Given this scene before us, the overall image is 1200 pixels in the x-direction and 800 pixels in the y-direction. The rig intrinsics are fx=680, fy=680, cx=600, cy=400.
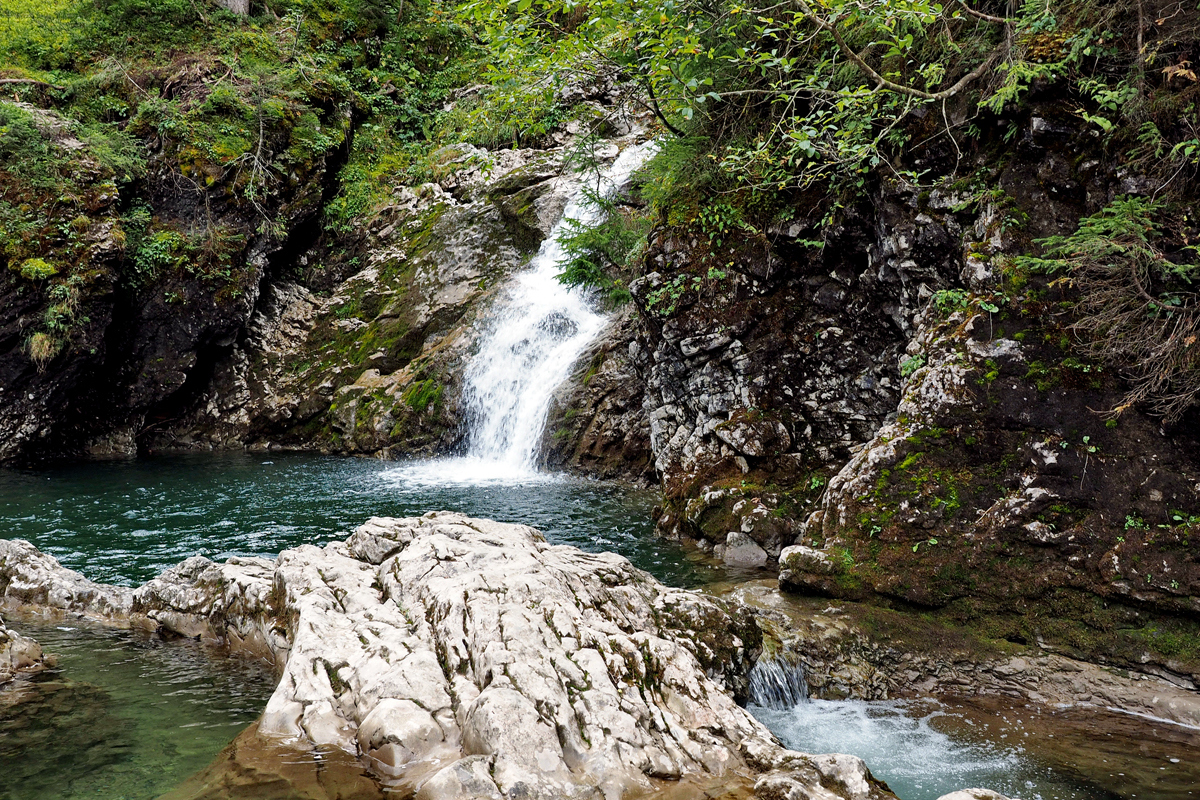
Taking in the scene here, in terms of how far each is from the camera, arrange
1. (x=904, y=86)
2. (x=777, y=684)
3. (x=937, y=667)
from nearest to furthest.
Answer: (x=777, y=684) < (x=937, y=667) < (x=904, y=86)

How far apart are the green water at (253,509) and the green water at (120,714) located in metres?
2.92

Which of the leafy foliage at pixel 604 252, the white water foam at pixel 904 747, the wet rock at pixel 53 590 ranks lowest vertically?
the wet rock at pixel 53 590

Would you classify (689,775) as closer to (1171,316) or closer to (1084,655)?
(1084,655)

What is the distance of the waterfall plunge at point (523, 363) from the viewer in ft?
54.1

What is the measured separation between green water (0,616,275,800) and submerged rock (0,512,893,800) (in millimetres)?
378

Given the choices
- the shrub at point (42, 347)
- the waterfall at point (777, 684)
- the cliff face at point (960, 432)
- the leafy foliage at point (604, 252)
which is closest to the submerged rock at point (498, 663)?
the waterfall at point (777, 684)

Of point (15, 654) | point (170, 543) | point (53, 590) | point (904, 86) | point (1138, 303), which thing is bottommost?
point (170, 543)

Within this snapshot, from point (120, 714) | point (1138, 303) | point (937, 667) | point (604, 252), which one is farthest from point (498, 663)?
point (604, 252)

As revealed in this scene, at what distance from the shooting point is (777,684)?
5.92 m

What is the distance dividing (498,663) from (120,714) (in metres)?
2.95

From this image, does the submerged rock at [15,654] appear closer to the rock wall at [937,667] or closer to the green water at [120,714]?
the green water at [120,714]

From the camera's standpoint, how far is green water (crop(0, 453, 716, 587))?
32.3 ft

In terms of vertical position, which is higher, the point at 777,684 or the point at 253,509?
the point at 777,684

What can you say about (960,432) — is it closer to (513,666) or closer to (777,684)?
(777,684)
